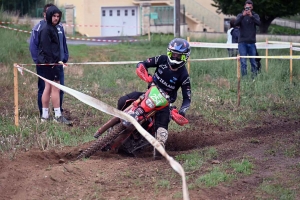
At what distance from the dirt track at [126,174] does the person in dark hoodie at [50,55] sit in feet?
7.07

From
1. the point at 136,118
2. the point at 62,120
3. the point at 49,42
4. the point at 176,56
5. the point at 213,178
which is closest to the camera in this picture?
the point at 213,178

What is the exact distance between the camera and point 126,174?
6977 millimetres

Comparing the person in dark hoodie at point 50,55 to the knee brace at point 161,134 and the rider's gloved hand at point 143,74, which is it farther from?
the knee brace at point 161,134

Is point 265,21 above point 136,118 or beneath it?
above

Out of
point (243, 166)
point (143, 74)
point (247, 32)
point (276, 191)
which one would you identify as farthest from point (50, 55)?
point (247, 32)

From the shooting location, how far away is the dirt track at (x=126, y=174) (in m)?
6.33

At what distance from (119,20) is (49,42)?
33543 millimetres

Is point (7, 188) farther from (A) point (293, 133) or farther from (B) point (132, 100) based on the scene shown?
(A) point (293, 133)

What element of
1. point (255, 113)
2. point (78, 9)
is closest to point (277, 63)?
point (255, 113)

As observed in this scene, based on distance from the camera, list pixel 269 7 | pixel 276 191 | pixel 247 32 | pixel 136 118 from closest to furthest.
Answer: pixel 276 191
pixel 136 118
pixel 247 32
pixel 269 7

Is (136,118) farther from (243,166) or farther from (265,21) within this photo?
(265,21)

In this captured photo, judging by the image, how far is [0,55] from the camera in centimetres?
1691

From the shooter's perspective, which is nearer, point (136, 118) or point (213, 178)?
point (213, 178)

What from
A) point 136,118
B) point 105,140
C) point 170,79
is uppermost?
point 170,79
